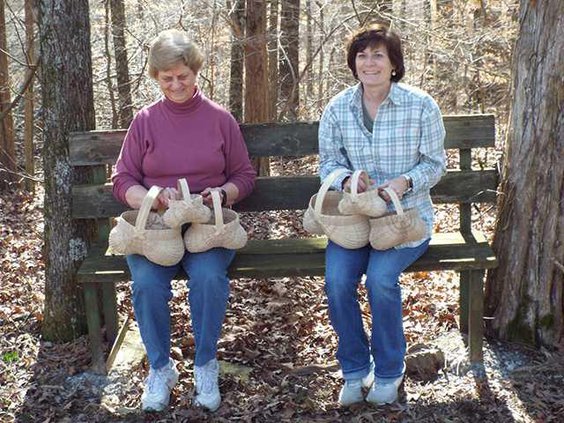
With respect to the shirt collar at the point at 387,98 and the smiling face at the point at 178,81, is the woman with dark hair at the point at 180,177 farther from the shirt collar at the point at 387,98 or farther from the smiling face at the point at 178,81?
the shirt collar at the point at 387,98

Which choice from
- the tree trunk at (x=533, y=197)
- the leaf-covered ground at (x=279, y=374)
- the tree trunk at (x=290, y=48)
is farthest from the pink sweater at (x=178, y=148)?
the tree trunk at (x=290, y=48)

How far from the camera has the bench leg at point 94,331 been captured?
3926mm

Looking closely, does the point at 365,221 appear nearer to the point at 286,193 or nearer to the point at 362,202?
the point at 362,202

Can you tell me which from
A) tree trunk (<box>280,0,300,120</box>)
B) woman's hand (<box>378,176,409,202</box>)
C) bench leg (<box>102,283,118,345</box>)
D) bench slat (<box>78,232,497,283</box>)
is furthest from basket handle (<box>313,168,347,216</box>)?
tree trunk (<box>280,0,300,120</box>)

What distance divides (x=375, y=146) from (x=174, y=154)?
992 millimetres

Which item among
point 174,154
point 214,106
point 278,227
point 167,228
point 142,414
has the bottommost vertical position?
point 142,414

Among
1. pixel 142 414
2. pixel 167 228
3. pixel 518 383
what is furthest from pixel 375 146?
pixel 142 414

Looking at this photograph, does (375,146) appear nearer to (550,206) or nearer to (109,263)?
(550,206)

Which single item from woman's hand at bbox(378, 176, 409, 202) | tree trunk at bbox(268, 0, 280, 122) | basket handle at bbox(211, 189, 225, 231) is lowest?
basket handle at bbox(211, 189, 225, 231)

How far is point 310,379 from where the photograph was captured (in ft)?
12.6

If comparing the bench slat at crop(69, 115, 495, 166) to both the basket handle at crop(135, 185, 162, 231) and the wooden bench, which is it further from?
the basket handle at crop(135, 185, 162, 231)

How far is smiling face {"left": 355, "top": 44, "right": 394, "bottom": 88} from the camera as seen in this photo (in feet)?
11.4

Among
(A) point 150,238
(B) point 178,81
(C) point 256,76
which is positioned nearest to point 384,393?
(A) point 150,238

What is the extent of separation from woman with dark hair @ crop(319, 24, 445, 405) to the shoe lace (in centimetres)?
62
